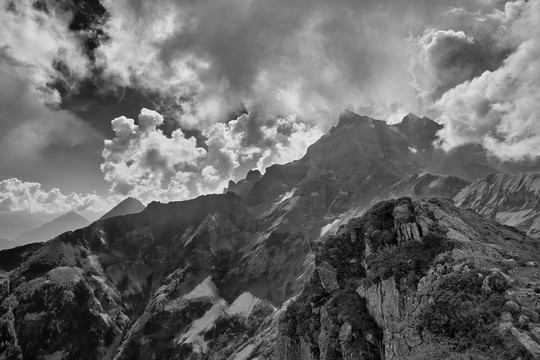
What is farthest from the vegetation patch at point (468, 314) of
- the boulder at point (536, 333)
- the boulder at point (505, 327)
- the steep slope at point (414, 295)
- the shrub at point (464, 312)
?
the boulder at point (536, 333)

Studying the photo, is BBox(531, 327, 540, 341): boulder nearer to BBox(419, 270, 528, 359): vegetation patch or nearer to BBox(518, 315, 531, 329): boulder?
BBox(518, 315, 531, 329): boulder

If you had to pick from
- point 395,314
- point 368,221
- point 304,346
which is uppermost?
point 368,221

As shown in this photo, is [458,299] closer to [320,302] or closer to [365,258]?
[365,258]

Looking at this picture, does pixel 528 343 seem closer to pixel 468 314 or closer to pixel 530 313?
pixel 530 313

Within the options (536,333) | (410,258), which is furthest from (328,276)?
(536,333)

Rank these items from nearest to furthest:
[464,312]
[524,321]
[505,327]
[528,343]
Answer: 1. [528,343]
2. [524,321]
3. [505,327]
4. [464,312]

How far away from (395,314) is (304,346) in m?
34.1

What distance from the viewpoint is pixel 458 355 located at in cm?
Result: 4150

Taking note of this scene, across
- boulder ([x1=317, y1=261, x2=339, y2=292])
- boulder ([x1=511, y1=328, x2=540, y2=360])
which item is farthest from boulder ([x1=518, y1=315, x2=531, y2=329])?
boulder ([x1=317, y1=261, x2=339, y2=292])

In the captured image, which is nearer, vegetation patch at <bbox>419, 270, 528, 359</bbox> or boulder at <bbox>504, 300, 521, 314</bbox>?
vegetation patch at <bbox>419, 270, 528, 359</bbox>

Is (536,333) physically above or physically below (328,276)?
below

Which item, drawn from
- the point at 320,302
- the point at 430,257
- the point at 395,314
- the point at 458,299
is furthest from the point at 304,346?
the point at 458,299

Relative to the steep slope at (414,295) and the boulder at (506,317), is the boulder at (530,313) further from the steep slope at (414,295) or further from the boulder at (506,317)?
the boulder at (506,317)

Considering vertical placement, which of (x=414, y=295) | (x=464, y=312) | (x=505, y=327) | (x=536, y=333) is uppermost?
(x=414, y=295)
